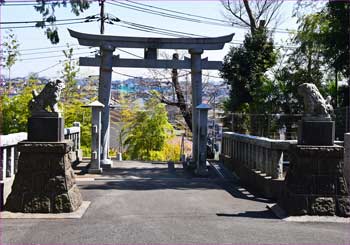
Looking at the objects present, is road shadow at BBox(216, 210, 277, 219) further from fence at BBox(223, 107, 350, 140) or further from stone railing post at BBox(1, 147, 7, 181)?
fence at BBox(223, 107, 350, 140)

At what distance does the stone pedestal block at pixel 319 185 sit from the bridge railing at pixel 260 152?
112 cm

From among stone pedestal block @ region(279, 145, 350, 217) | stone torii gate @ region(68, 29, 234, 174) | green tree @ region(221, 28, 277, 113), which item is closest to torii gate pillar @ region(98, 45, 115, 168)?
stone torii gate @ region(68, 29, 234, 174)

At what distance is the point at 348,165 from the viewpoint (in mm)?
9242

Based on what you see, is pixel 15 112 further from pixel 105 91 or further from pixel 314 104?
pixel 314 104

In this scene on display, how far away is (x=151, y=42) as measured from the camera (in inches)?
655

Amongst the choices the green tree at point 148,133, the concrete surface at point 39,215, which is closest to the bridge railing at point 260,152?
the concrete surface at point 39,215

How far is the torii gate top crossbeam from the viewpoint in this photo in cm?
1622

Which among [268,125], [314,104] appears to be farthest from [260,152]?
[268,125]

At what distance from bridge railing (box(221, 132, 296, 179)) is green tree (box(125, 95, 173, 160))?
1132 centimetres

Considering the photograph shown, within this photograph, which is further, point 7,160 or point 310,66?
point 310,66

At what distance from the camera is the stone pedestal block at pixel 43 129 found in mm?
8062

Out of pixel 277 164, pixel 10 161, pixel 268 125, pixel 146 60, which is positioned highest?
pixel 146 60

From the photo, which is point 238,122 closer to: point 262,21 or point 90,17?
point 262,21

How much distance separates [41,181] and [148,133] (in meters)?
20.5
